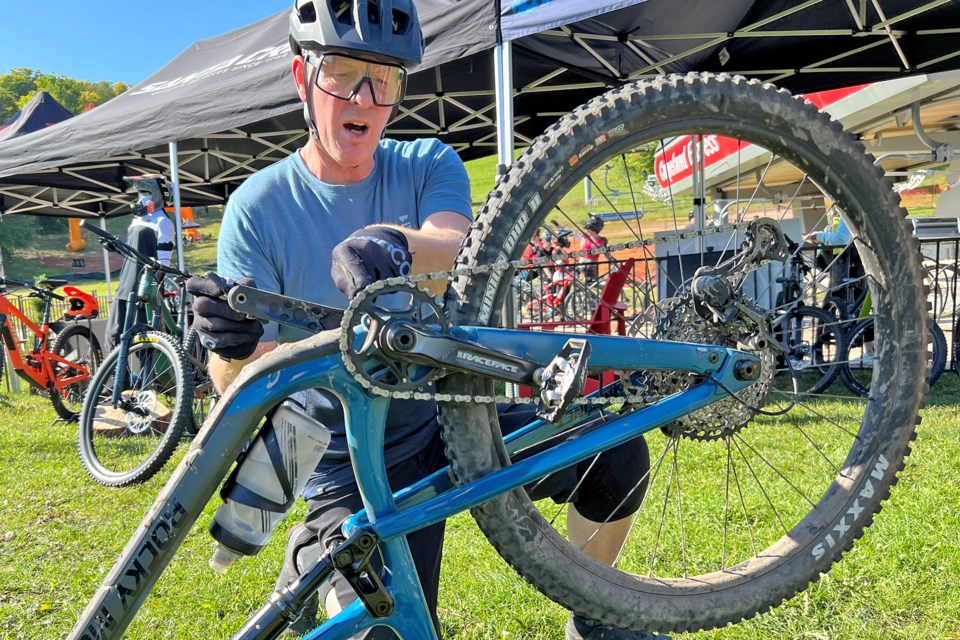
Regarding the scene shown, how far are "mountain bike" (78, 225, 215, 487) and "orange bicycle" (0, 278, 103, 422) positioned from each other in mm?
2144

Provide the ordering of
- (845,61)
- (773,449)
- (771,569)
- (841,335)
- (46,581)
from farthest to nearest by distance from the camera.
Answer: (845,61) < (841,335) < (773,449) < (46,581) < (771,569)

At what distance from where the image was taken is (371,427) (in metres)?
1.23

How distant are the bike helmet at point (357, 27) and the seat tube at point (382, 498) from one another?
2.74 ft

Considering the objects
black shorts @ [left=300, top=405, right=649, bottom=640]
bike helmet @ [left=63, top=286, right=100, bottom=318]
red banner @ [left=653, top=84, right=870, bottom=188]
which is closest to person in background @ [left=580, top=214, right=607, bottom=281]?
black shorts @ [left=300, top=405, right=649, bottom=640]

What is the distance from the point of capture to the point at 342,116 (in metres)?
1.68

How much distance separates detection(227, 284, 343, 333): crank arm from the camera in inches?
43.9

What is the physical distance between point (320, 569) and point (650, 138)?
106 cm

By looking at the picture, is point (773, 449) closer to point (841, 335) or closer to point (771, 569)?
point (841, 335)

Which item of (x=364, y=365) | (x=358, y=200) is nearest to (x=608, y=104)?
(x=364, y=365)

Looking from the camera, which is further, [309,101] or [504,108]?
[504,108]

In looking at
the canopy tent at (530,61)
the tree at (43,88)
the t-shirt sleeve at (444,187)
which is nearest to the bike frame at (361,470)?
the t-shirt sleeve at (444,187)

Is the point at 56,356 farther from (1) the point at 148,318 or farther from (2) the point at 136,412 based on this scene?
(2) the point at 136,412

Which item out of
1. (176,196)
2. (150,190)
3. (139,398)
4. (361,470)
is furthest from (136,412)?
(361,470)

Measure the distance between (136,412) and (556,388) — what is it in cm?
442
